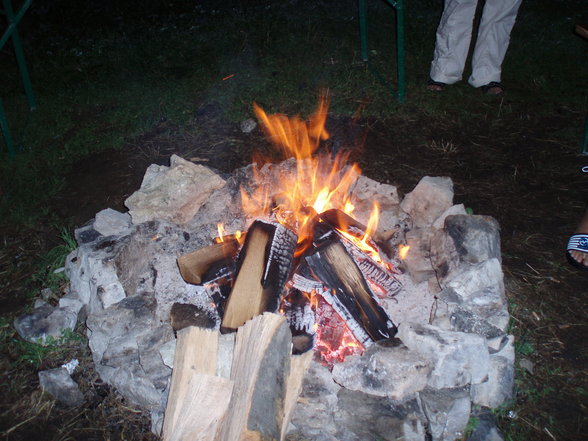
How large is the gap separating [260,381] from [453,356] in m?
1.01

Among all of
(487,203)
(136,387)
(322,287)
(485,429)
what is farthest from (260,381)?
(487,203)

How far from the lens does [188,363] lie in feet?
8.21

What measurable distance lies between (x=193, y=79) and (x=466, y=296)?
483 centimetres

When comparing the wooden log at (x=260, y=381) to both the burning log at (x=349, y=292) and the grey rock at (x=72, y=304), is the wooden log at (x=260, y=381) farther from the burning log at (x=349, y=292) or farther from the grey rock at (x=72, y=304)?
the grey rock at (x=72, y=304)

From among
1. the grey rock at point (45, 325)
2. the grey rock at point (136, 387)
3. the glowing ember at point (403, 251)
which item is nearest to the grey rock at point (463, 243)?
the glowing ember at point (403, 251)

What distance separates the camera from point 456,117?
534 cm

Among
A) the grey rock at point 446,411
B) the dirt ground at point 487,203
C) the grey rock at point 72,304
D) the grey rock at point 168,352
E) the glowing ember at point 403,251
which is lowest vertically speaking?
the dirt ground at point 487,203

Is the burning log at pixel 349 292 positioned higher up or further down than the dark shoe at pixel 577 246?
higher up

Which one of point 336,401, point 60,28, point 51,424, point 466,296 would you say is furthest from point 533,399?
point 60,28

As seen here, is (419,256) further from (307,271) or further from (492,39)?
(492,39)

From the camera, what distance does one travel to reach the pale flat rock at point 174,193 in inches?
131

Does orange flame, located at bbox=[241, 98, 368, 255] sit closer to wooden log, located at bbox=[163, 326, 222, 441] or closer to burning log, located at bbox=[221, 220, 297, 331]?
burning log, located at bbox=[221, 220, 297, 331]

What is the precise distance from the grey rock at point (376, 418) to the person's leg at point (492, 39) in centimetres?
435

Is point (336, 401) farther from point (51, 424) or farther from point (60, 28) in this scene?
point (60, 28)
